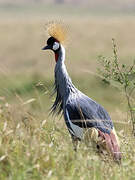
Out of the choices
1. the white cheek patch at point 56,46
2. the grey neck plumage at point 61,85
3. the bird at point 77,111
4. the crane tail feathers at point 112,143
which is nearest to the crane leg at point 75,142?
the bird at point 77,111

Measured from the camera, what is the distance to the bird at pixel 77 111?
536cm

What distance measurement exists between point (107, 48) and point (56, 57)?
105 feet

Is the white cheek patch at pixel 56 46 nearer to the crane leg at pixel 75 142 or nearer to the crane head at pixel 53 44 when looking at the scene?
the crane head at pixel 53 44

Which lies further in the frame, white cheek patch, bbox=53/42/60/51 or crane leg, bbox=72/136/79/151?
white cheek patch, bbox=53/42/60/51

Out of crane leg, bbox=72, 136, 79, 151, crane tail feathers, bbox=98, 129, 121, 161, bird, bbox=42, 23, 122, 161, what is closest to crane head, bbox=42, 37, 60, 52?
bird, bbox=42, 23, 122, 161

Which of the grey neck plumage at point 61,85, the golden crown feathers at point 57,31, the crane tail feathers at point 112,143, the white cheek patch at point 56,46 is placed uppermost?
the golden crown feathers at point 57,31

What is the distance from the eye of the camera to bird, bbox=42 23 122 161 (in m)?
5.36

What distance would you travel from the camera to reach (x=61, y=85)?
20.7 ft

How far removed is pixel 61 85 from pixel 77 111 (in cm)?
62

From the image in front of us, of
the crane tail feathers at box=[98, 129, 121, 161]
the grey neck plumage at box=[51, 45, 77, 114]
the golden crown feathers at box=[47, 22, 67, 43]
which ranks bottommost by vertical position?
the crane tail feathers at box=[98, 129, 121, 161]

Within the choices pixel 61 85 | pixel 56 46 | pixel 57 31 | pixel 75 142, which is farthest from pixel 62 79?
pixel 75 142

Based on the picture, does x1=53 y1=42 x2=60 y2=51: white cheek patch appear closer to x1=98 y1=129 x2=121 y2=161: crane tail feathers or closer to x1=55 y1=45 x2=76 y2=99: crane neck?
x1=55 y1=45 x2=76 y2=99: crane neck

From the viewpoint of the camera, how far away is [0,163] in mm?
4277

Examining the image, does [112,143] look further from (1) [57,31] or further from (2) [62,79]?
(1) [57,31]
